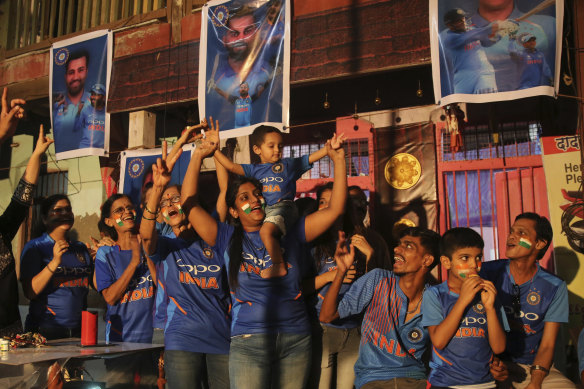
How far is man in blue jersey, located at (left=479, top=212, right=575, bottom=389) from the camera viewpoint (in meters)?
4.11

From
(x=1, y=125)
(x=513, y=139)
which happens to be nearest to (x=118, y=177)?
(x=1, y=125)

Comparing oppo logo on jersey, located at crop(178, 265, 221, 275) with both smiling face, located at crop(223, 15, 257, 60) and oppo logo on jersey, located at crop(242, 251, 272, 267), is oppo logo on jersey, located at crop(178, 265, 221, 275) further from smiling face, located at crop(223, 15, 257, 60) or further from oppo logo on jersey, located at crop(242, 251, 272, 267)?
smiling face, located at crop(223, 15, 257, 60)

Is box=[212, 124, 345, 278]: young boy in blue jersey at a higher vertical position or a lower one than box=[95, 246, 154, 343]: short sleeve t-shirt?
higher

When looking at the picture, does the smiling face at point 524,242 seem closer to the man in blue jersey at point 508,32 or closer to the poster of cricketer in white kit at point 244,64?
the man in blue jersey at point 508,32

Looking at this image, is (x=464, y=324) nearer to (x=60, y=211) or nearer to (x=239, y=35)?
(x=60, y=211)

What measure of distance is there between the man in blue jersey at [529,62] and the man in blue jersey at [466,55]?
0.25 meters

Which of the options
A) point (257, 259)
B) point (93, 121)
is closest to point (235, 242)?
point (257, 259)

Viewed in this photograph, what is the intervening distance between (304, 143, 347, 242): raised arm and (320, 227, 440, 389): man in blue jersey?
0.21 m

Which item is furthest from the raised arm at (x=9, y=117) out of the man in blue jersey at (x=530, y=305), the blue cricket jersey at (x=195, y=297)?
the man in blue jersey at (x=530, y=305)

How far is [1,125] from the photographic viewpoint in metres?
4.16

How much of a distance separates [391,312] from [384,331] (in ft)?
0.47

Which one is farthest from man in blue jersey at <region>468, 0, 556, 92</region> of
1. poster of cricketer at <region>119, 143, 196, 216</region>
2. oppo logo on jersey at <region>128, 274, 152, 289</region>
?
poster of cricketer at <region>119, 143, 196, 216</region>

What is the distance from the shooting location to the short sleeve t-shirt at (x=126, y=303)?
4.70m

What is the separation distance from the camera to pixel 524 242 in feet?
14.2
